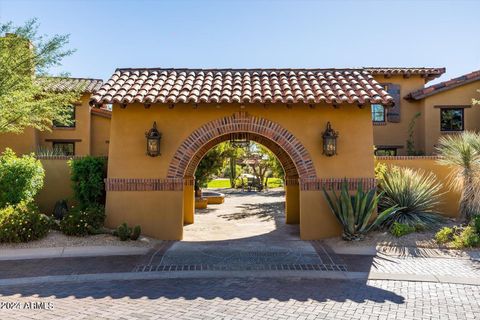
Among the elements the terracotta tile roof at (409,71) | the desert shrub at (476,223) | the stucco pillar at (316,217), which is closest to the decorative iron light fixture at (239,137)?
the stucco pillar at (316,217)

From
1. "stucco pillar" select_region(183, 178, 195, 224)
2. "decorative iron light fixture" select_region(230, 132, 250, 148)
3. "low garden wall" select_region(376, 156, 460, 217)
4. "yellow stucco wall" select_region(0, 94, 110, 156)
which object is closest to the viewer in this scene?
"low garden wall" select_region(376, 156, 460, 217)

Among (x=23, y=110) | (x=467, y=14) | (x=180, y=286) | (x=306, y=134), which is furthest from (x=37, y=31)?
(x=467, y=14)

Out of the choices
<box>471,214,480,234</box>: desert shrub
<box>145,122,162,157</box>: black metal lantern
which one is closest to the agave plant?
<box>471,214,480,234</box>: desert shrub

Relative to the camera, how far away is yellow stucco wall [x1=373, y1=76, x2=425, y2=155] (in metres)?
19.3

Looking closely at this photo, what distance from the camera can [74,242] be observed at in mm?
8648

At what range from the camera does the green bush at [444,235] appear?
861cm

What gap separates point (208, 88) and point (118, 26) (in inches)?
204

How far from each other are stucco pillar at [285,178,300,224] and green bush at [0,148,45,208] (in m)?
8.59

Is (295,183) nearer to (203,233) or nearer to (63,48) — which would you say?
(203,233)

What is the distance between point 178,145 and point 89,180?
2895 millimetres

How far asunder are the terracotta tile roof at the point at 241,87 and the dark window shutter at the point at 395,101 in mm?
9404

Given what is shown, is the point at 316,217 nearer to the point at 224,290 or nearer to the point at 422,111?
the point at 224,290

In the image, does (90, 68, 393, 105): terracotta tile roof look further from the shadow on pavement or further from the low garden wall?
the shadow on pavement

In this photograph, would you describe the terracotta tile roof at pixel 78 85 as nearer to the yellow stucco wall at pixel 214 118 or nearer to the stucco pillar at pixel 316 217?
the yellow stucco wall at pixel 214 118
